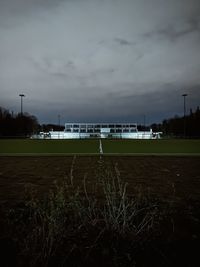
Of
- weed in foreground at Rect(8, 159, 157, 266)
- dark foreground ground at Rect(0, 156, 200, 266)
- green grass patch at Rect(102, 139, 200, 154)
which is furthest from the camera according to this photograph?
green grass patch at Rect(102, 139, 200, 154)

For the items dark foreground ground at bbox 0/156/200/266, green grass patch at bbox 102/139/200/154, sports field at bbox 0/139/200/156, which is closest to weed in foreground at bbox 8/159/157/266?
dark foreground ground at bbox 0/156/200/266

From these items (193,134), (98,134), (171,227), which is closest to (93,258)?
(171,227)

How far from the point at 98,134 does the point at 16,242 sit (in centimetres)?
10059

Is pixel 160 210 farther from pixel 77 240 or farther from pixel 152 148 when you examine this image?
pixel 152 148

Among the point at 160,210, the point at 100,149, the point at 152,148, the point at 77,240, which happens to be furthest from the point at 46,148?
the point at 77,240

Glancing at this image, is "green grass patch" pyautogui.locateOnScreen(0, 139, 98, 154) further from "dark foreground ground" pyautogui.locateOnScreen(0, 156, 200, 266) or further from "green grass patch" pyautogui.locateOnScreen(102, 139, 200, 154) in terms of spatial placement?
"dark foreground ground" pyautogui.locateOnScreen(0, 156, 200, 266)

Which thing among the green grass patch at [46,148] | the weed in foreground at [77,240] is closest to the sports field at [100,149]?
the green grass patch at [46,148]

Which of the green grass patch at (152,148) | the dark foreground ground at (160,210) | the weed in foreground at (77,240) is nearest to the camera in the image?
the weed in foreground at (77,240)

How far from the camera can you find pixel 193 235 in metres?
4.25

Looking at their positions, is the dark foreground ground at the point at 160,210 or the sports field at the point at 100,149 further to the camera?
the sports field at the point at 100,149

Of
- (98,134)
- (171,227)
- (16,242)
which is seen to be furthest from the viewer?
(98,134)

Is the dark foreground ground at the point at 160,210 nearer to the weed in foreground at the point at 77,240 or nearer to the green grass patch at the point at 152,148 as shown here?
the weed in foreground at the point at 77,240

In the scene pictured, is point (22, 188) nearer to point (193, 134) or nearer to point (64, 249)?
point (64, 249)

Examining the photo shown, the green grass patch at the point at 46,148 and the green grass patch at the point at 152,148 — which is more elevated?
the green grass patch at the point at 46,148
